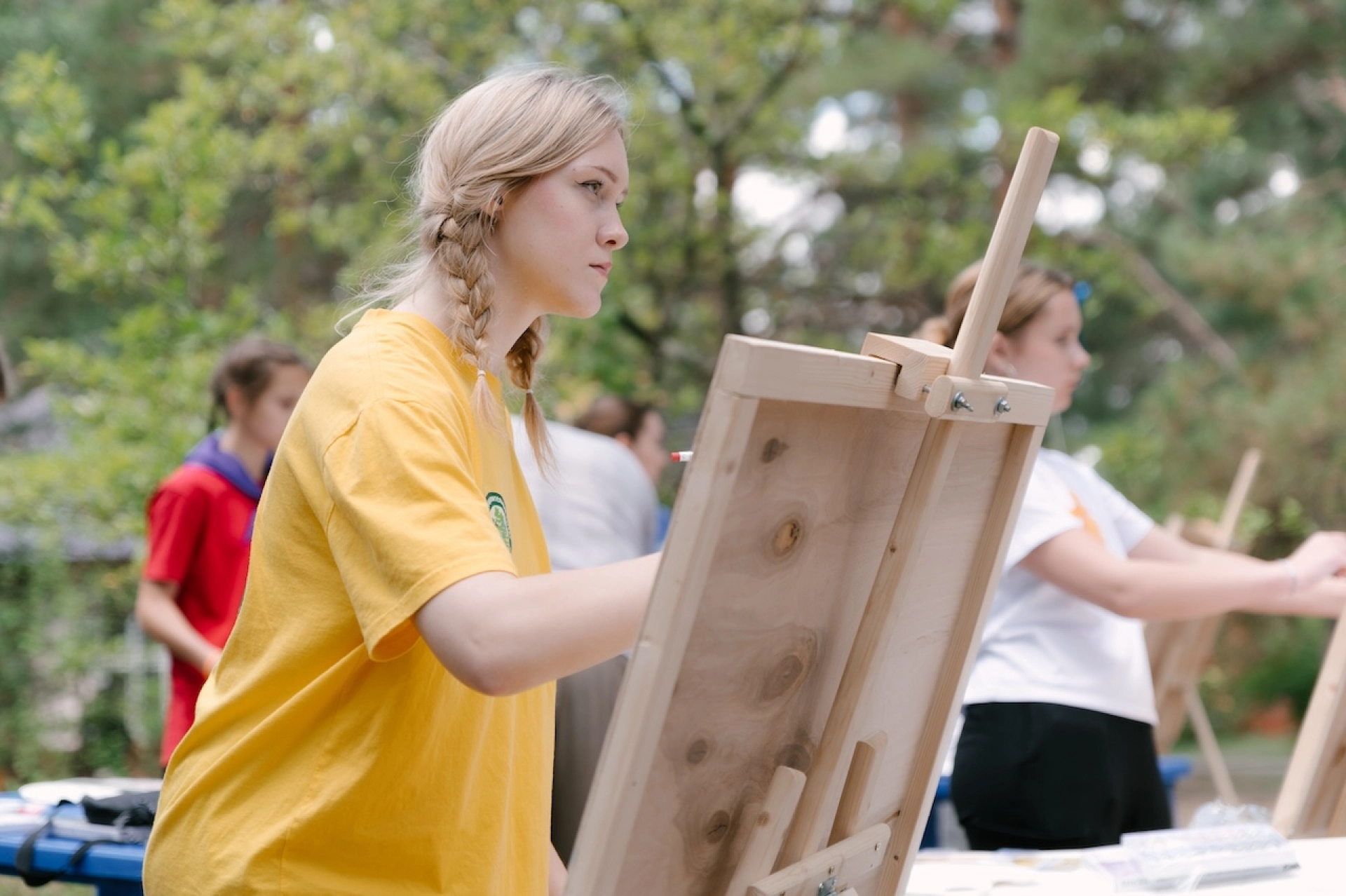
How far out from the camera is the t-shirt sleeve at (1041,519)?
2109 mm

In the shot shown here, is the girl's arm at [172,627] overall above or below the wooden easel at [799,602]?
below

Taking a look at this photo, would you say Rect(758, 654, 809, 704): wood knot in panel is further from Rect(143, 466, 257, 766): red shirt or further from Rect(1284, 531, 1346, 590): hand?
Rect(143, 466, 257, 766): red shirt

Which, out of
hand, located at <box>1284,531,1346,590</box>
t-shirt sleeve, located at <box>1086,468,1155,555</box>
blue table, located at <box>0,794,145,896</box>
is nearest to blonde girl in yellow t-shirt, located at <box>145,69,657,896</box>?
blue table, located at <box>0,794,145,896</box>

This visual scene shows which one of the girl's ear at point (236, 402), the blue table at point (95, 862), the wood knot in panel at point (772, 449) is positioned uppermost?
the wood knot in panel at point (772, 449)

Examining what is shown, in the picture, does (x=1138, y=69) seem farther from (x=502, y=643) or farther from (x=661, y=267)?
(x=502, y=643)

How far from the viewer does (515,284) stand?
127cm

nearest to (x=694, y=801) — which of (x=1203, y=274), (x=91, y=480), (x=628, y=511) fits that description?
(x=628, y=511)

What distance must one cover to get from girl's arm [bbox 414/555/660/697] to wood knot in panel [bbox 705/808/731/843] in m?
0.22

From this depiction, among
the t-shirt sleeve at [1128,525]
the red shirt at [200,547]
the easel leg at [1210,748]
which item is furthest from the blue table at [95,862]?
the easel leg at [1210,748]

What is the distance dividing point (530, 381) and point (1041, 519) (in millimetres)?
989

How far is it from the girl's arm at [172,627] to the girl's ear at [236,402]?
0.40m

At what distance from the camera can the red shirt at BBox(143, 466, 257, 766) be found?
9.35 ft

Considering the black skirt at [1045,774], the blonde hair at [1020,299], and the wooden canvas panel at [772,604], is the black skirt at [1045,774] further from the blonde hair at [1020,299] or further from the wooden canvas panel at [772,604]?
the wooden canvas panel at [772,604]

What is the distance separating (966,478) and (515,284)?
1.54 ft
